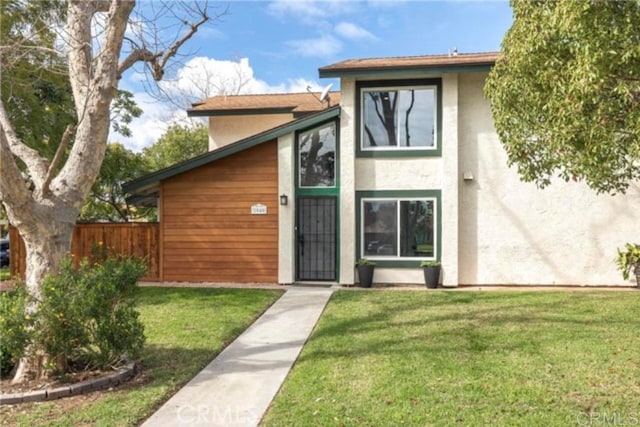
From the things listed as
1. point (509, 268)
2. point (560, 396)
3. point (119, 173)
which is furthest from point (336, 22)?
point (560, 396)

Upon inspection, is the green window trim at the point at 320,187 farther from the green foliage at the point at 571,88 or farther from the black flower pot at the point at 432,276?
the green foliage at the point at 571,88

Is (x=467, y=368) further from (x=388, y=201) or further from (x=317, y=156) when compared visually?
(x=317, y=156)

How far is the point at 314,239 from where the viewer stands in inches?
452

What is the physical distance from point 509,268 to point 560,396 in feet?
23.3

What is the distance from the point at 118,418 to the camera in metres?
3.88

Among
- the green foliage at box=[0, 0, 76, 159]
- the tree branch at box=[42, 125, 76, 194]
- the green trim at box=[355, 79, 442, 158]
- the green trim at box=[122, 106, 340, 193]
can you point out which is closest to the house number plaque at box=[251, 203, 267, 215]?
the green trim at box=[122, 106, 340, 193]

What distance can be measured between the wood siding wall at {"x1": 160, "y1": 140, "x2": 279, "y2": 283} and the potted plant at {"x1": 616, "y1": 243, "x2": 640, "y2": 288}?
8.18 m

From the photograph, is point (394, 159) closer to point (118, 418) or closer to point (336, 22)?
point (336, 22)

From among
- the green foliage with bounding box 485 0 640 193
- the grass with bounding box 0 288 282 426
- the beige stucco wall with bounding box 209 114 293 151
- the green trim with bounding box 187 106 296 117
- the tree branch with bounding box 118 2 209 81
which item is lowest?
the grass with bounding box 0 288 282 426

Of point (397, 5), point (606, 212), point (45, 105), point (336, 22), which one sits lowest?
point (606, 212)

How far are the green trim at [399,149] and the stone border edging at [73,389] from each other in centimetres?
774

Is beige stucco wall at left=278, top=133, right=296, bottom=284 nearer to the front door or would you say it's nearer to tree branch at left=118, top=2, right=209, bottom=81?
the front door

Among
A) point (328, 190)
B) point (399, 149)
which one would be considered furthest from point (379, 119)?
point (328, 190)

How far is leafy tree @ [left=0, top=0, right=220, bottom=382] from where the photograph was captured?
464cm
